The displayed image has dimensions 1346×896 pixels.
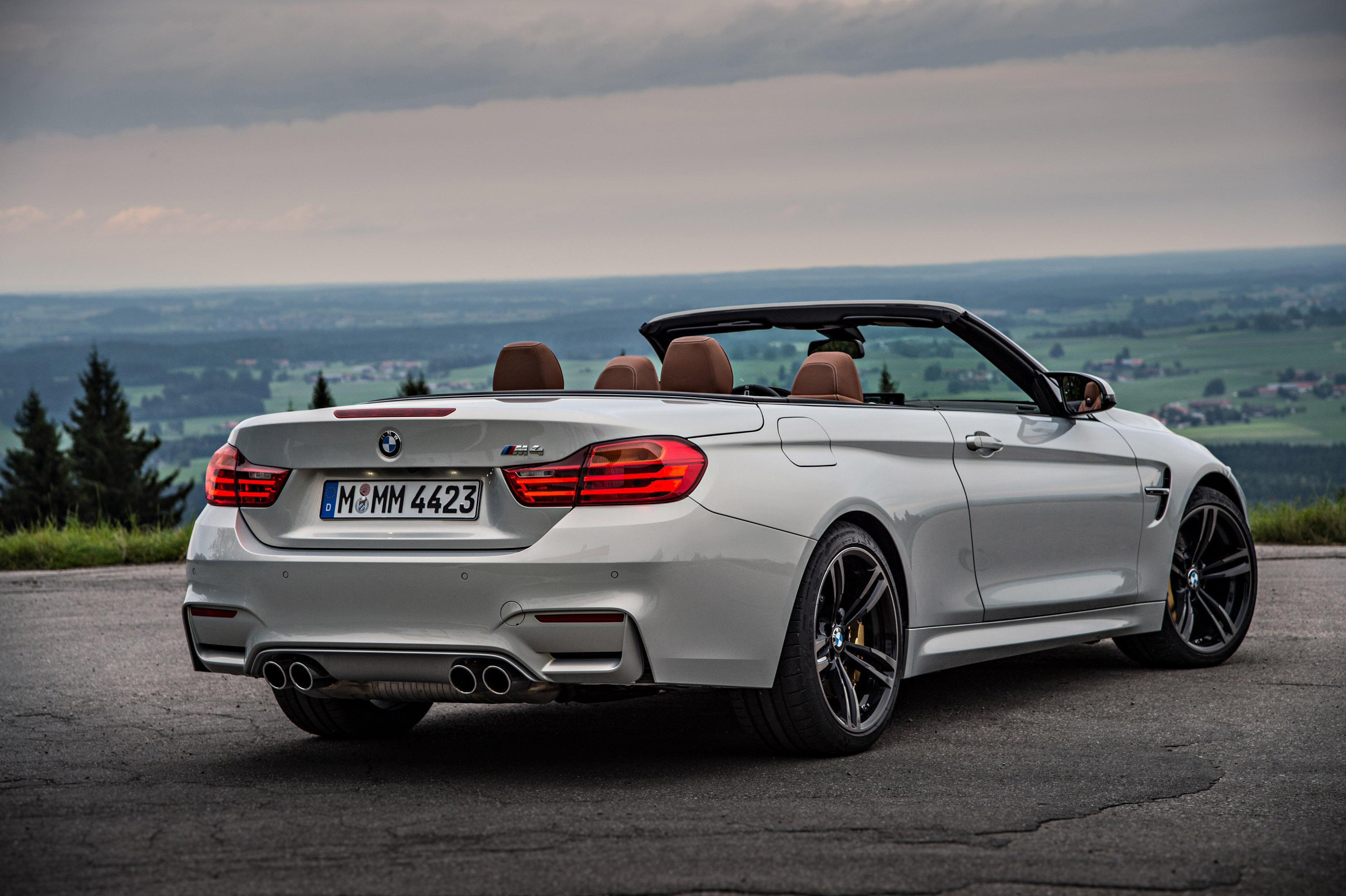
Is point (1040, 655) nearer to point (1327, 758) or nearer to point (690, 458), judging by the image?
point (1327, 758)

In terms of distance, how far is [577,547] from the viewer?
14.3ft

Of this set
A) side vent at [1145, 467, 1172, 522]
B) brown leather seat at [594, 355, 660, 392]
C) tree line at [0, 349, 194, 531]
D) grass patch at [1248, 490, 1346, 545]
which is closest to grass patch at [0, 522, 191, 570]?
brown leather seat at [594, 355, 660, 392]

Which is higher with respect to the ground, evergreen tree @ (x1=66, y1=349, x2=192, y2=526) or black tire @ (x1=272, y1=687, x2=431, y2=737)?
black tire @ (x1=272, y1=687, x2=431, y2=737)

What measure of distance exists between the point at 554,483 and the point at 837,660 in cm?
121

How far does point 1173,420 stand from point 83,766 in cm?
9372

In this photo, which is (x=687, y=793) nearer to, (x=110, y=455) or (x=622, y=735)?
(x=622, y=735)

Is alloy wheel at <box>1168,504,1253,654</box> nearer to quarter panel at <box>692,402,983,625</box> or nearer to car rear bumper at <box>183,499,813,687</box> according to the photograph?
quarter panel at <box>692,402,983,625</box>

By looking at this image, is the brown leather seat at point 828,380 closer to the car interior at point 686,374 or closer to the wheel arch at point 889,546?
the car interior at point 686,374

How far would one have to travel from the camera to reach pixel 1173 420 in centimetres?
9269

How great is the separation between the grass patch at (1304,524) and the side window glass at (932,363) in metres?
5.44

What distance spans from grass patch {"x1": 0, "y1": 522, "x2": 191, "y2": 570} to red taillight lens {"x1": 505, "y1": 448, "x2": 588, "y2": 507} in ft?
30.2

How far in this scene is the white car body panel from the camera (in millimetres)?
4359

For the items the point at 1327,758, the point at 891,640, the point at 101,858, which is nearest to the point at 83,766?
the point at 101,858

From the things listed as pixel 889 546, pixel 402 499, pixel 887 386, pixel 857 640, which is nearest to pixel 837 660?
pixel 857 640
